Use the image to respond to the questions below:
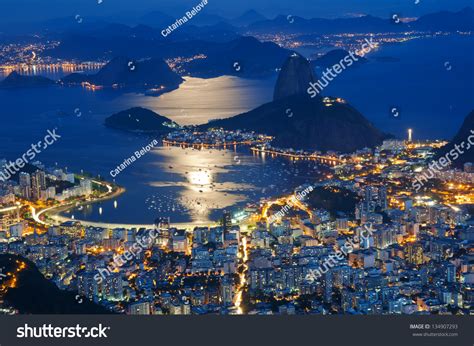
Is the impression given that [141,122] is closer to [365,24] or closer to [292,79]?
[292,79]

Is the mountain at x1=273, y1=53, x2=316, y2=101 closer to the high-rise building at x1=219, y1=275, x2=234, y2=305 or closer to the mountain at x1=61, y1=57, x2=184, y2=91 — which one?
the mountain at x1=61, y1=57, x2=184, y2=91

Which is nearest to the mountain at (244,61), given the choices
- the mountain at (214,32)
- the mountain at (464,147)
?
the mountain at (214,32)

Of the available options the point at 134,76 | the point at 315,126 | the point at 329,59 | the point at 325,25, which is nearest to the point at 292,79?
the point at 315,126

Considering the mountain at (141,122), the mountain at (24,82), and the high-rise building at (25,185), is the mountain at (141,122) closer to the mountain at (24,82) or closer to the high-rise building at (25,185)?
the high-rise building at (25,185)

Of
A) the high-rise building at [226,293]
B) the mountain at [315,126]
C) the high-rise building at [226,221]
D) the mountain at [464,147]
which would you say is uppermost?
the mountain at [315,126]

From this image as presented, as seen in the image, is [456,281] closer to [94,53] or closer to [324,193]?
[324,193]

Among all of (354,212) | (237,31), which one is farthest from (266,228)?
(237,31)
